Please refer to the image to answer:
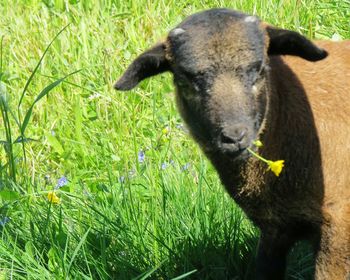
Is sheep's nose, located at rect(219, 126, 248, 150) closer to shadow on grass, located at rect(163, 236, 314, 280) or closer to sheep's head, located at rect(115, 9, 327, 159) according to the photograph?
sheep's head, located at rect(115, 9, 327, 159)

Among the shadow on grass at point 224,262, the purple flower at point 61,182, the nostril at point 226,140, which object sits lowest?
the shadow on grass at point 224,262

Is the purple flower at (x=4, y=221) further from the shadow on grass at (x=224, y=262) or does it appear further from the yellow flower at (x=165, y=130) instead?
the yellow flower at (x=165, y=130)

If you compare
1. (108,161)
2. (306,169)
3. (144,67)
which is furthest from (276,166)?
(108,161)

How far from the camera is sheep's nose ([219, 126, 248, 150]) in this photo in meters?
4.57

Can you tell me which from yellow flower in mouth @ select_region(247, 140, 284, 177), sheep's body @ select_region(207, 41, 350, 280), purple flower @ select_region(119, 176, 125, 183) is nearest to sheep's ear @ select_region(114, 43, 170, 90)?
sheep's body @ select_region(207, 41, 350, 280)

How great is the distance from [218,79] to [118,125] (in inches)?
103

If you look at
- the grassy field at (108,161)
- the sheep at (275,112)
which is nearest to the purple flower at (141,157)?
the grassy field at (108,161)

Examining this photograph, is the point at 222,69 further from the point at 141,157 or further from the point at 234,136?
the point at 141,157

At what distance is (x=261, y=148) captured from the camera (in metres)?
5.13

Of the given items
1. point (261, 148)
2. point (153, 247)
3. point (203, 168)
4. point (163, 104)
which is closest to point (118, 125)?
point (163, 104)

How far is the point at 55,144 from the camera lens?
282 inches

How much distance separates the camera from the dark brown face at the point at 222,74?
4.63m

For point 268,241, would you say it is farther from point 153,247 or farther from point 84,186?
point 84,186

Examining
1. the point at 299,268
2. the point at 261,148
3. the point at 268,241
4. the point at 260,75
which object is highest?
the point at 260,75
